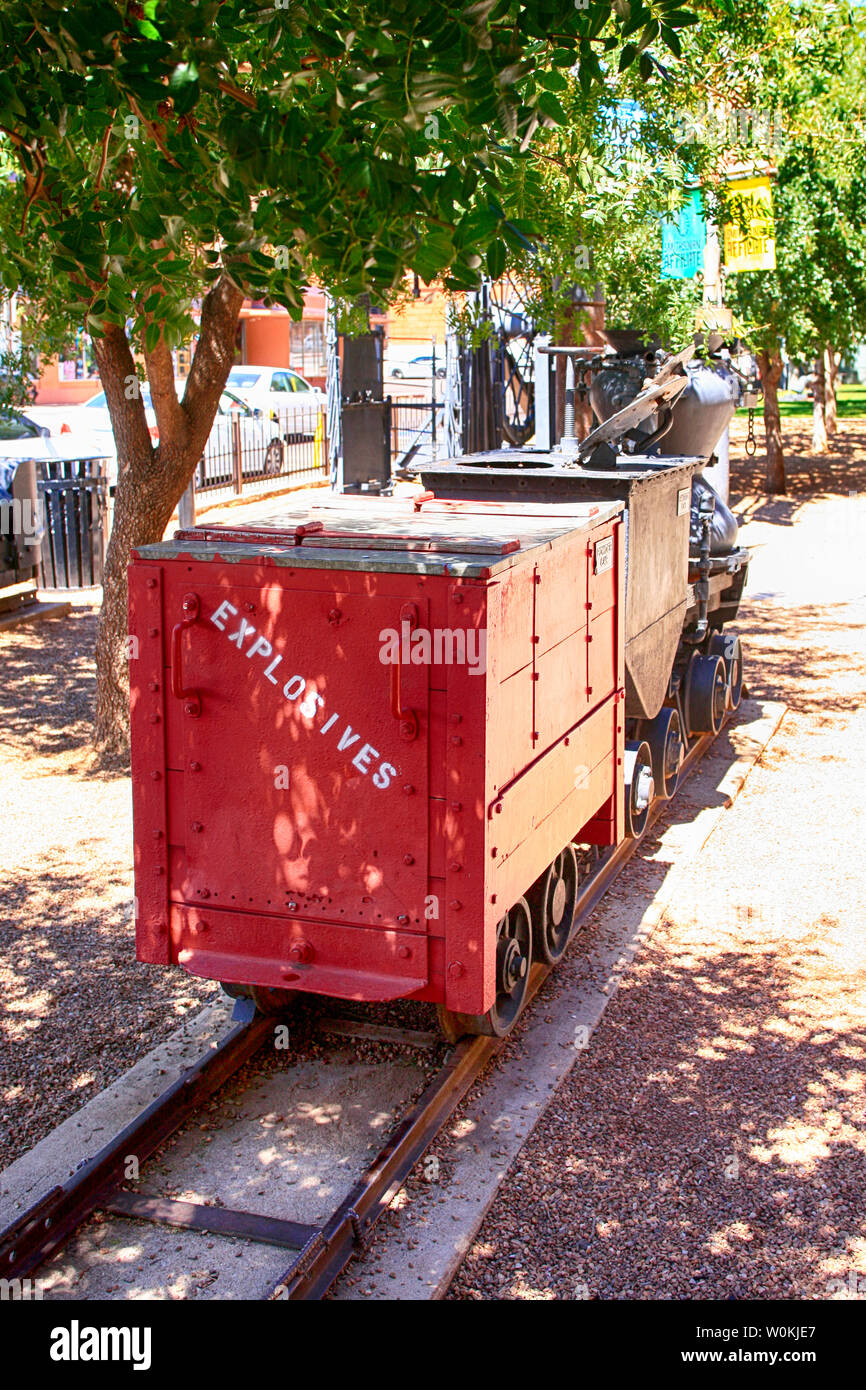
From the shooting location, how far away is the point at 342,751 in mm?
5242

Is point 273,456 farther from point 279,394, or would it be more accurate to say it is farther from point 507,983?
point 507,983

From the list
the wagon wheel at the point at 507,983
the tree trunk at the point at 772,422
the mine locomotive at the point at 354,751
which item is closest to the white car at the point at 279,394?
the tree trunk at the point at 772,422

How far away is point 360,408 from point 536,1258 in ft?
47.8

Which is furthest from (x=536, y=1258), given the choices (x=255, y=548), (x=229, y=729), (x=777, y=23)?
(x=777, y=23)

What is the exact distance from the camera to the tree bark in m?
9.76

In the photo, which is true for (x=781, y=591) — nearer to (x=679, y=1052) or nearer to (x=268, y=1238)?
(x=679, y=1052)

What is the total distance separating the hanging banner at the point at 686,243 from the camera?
42.5ft

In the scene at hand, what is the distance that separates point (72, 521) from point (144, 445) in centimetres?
658

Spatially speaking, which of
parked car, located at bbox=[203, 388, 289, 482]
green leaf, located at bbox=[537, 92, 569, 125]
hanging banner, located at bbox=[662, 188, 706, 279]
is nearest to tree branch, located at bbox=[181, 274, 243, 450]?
hanging banner, located at bbox=[662, 188, 706, 279]

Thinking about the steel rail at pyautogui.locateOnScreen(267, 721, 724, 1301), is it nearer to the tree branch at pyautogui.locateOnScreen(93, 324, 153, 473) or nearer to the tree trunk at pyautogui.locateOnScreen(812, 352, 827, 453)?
the tree branch at pyautogui.locateOnScreen(93, 324, 153, 473)

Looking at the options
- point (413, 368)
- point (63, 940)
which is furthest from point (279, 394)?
point (63, 940)

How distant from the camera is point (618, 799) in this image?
7.24 m

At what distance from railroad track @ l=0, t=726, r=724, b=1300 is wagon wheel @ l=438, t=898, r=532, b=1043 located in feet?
0.46

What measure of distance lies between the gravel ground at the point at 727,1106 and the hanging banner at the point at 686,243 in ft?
18.2
